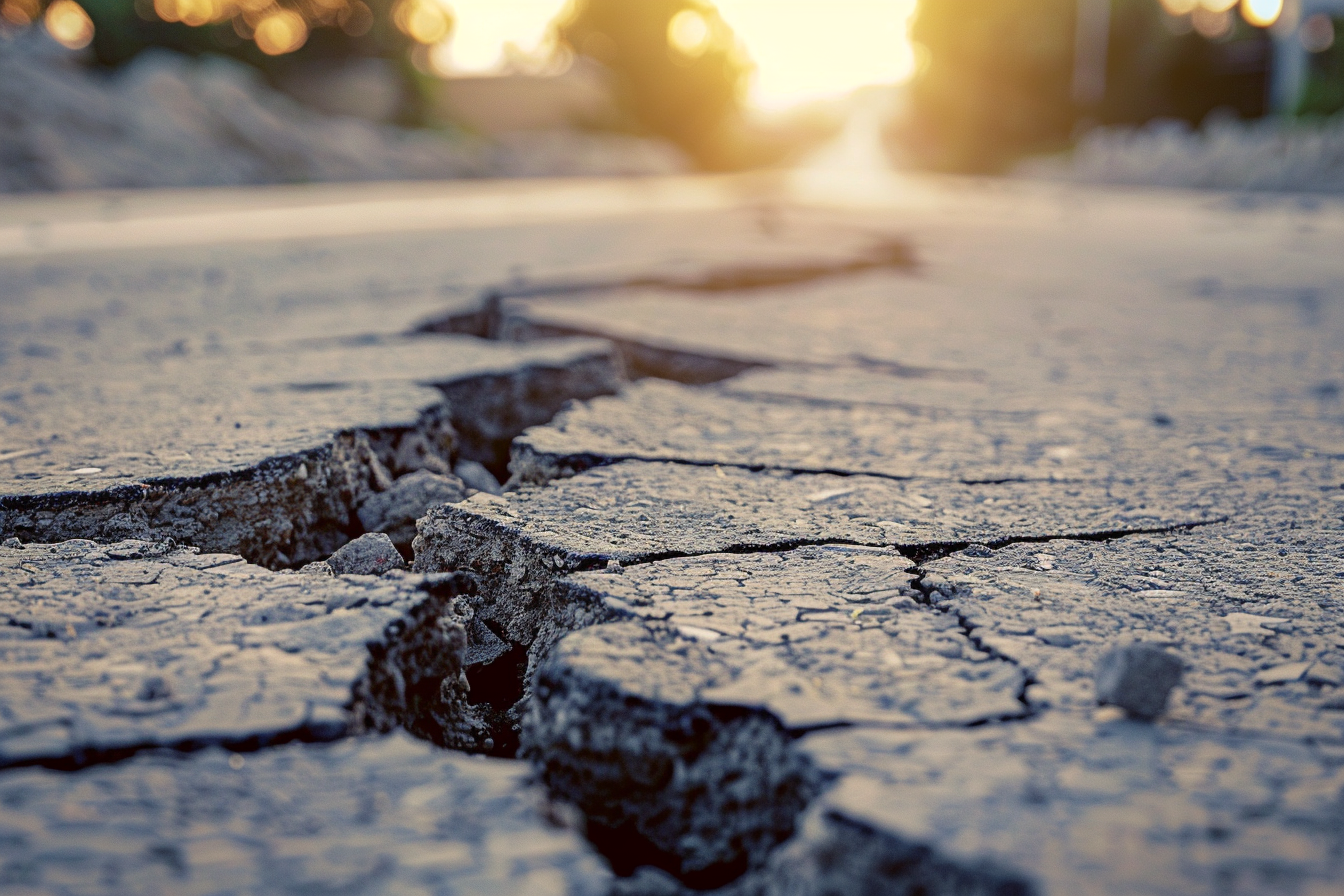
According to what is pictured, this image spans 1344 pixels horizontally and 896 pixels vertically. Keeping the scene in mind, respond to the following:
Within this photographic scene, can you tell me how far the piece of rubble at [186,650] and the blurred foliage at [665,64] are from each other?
3363cm

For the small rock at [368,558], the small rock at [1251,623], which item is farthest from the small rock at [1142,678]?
the small rock at [368,558]

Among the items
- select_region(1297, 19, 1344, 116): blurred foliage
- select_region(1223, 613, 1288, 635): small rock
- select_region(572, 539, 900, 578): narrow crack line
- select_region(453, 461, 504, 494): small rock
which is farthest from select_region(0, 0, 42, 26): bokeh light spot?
select_region(1223, 613, 1288, 635): small rock

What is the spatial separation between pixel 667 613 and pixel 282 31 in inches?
966

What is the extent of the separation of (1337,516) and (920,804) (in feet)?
3.57

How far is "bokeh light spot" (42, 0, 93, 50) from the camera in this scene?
60.0ft

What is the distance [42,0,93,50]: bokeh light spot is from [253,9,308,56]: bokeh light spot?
4.04m

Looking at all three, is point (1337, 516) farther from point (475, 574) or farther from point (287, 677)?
point (287, 677)

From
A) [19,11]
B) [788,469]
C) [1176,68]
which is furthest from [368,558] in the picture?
[1176,68]

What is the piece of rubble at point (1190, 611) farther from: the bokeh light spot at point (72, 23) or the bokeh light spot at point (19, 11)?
the bokeh light spot at point (19, 11)

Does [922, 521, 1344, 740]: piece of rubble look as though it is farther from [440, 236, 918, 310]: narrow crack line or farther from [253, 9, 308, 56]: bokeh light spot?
[253, 9, 308, 56]: bokeh light spot

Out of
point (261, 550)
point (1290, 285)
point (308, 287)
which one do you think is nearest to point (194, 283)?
point (308, 287)

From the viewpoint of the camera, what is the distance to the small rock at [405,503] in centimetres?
162

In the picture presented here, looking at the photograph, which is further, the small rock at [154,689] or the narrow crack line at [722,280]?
the narrow crack line at [722,280]

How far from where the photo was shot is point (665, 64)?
112ft
